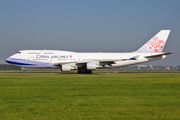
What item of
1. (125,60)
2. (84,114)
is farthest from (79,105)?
(125,60)

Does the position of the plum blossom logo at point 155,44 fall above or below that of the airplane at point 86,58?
above

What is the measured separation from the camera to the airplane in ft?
136

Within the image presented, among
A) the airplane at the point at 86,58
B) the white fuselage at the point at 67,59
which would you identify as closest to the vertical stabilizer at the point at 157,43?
the airplane at the point at 86,58

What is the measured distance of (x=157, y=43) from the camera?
46531 mm

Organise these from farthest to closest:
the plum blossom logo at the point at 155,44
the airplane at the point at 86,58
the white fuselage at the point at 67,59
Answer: the plum blossom logo at the point at 155,44 → the white fuselage at the point at 67,59 → the airplane at the point at 86,58

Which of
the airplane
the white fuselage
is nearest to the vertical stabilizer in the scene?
the airplane

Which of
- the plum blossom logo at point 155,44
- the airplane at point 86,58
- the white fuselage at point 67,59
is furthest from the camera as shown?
the plum blossom logo at point 155,44

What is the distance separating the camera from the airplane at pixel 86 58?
41344mm

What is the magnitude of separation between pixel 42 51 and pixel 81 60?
24.6ft

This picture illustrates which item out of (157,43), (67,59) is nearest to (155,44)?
(157,43)

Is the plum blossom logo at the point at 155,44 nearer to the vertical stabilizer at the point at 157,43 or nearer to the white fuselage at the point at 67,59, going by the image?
the vertical stabilizer at the point at 157,43

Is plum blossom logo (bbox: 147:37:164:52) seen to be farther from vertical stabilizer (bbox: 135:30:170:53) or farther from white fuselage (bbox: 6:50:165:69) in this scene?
white fuselage (bbox: 6:50:165:69)

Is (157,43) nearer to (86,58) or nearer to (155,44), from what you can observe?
(155,44)

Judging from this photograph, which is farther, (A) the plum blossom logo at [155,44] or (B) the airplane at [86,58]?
(A) the plum blossom logo at [155,44]
